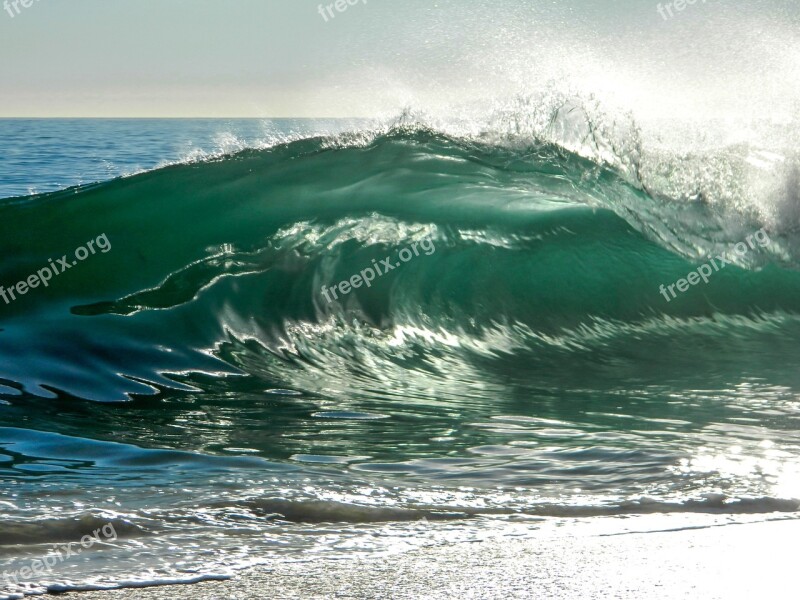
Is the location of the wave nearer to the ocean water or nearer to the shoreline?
the ocean water

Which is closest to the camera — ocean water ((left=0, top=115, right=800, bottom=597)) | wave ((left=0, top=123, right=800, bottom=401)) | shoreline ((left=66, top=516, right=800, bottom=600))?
shoreline ((left=66, top=516, right=800, bottom=600))

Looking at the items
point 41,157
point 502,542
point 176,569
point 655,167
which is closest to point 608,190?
point 655,167

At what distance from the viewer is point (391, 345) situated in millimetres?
5254

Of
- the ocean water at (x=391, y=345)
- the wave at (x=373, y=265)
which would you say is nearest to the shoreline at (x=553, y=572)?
the ocean water at (x=391, y=345)

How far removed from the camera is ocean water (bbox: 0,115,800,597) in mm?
2674

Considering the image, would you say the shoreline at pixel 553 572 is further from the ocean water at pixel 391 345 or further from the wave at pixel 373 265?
the wave at pixel 373 265

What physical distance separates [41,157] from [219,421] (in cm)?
1560

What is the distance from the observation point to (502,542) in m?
2.44

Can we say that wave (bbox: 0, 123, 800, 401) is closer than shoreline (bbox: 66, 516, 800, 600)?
No

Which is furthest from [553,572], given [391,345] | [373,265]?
[373,265]

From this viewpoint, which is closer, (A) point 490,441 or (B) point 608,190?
(A) point 490,441

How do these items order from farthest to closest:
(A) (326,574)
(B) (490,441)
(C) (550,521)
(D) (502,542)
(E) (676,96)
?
(E) (676,96)
(B) (490,441)
(C) (550,521)
(D) (502,542)
(A) (326,574)

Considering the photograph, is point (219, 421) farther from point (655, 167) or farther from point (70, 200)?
point (655, 167)

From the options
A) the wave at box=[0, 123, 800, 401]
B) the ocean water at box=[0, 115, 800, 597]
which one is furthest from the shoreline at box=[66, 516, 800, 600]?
the wave at box=[0, 123, 800, 401]
